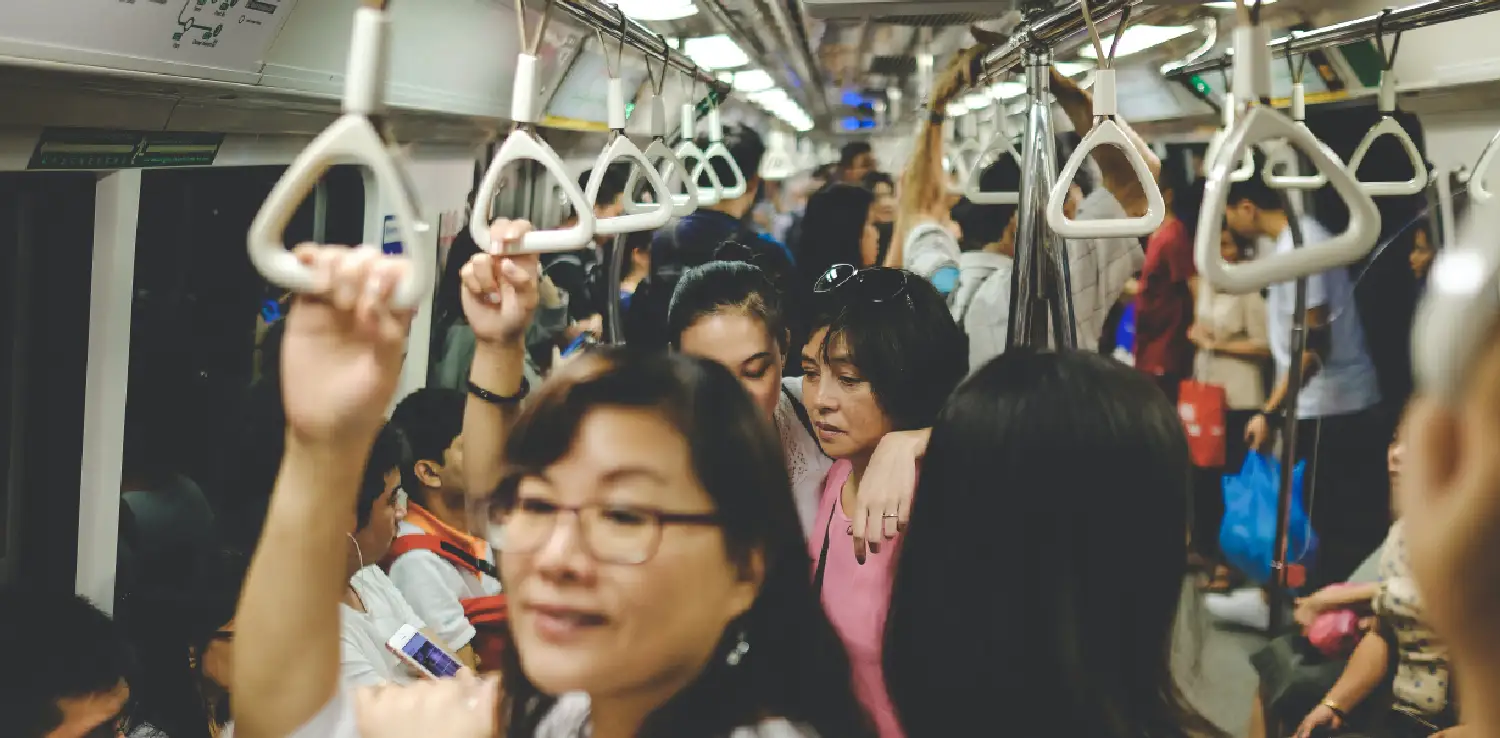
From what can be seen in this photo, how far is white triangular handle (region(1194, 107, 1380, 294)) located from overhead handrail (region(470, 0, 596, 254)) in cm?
68

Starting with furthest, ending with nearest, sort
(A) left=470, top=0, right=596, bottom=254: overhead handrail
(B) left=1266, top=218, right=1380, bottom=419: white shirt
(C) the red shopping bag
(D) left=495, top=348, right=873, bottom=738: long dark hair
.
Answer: (C) the red shopping bag < (B) left=1266, top=218, right=1380, bottom=419: white shirt < (A) left=470, top=0, right=596, bottom=254: overhead handrail < (D) left=495, top=348, right=873, bottom=738: long dark hair

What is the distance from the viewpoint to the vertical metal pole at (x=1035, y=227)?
5.50ft

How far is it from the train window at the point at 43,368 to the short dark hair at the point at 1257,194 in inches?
159

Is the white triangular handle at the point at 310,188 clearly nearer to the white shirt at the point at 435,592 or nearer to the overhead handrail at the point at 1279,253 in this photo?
the overhead handrail at the point at 1279,253

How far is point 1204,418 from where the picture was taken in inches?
161

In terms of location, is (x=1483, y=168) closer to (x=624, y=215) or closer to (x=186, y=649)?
(x=624, y=215)

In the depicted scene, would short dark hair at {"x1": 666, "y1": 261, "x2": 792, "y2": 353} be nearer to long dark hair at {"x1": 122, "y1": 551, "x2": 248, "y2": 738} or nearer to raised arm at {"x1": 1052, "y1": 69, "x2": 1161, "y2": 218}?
raised arm at {"x1": 1052, "y1": 69, "x2": 1161, "y2": 218}

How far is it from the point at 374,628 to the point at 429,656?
0.45 ft

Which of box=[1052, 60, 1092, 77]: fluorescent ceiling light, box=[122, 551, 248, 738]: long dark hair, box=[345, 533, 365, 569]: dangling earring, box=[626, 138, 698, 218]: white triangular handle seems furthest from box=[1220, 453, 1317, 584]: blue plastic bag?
box=[122, 551, 248, 738]: long dark hair

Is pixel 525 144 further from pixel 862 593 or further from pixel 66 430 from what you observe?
pixel 66 430

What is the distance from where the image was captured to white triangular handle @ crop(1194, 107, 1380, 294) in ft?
2.91

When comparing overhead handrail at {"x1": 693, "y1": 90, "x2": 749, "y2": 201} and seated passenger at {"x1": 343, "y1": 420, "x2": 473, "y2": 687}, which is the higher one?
overhead handrail at {"x1": 693, "y1": 90, "x2": 749, "y2": 201}

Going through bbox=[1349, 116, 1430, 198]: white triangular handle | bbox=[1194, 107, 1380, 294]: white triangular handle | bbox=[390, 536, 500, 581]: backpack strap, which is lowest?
bbox=[390, 536, 500, 581]: backpack strap

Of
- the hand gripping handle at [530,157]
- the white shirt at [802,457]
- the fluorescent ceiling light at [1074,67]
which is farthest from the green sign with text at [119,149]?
the fluorescent ceiling light at [1074,67]
